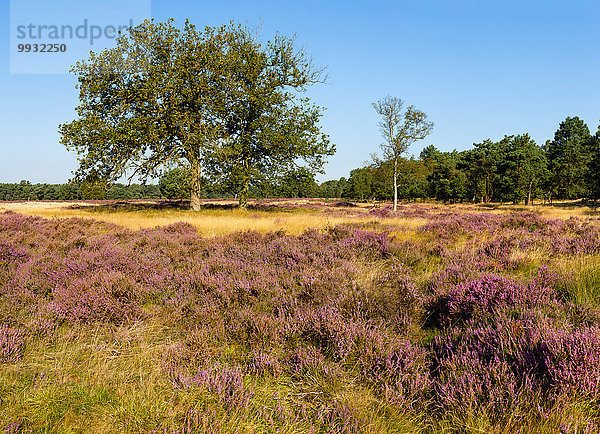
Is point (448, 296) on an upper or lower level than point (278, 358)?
upper

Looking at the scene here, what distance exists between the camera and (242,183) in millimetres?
21750

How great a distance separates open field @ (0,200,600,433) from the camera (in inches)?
74.1

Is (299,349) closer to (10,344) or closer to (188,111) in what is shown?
(10,344)

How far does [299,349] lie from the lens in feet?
8.62

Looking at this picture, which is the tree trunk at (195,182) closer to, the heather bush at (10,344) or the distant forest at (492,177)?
the distant forest at (492,177)

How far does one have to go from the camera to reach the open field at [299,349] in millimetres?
1883

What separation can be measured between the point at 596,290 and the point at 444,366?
2808 millimetres

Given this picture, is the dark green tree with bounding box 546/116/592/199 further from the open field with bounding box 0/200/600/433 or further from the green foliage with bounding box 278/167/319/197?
the open field with bounding box 0/200/600/433

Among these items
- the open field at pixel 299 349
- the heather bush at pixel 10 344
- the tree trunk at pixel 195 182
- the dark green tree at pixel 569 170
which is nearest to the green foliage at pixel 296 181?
the tree trunk at pixel 195 182

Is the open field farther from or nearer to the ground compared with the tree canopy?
nearer to the ground

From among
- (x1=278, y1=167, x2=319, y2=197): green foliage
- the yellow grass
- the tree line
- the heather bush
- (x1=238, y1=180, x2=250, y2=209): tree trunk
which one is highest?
the tree line

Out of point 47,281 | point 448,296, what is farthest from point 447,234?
point 47,281

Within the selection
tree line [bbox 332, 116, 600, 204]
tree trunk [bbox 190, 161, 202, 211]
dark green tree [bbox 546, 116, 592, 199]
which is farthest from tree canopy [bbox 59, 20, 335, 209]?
dark green tree [bbox 546, 116, 592, 199]

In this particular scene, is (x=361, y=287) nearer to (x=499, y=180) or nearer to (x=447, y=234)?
(x=447, y=234)
